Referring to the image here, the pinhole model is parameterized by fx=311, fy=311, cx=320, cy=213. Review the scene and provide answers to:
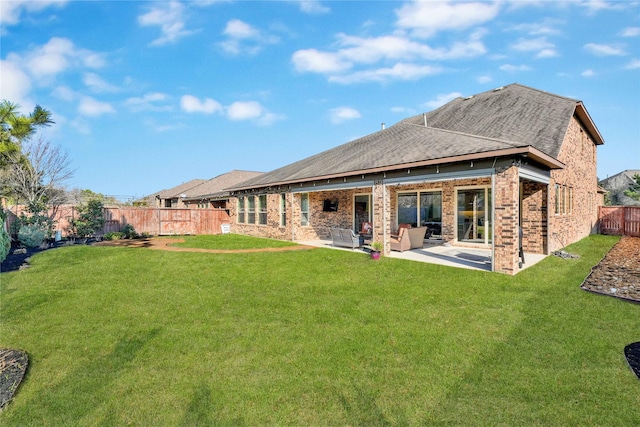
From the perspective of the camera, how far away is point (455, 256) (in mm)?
10008

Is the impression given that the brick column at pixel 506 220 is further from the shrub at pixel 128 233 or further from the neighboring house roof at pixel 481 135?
the shrub at pixel 128 233

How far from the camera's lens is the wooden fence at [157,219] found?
17.5 meters

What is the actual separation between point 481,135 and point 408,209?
413 centimetres

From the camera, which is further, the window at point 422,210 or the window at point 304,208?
the window at point 304,208

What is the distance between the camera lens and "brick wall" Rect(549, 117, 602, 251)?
10984 mm

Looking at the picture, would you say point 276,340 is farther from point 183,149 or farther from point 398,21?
point 183,149

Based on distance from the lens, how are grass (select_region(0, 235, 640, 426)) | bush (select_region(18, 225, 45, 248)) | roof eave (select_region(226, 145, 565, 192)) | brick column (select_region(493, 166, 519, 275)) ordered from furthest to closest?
bush (select_region(18, 225, 45, 248))
brick column (select_region(493, 166, 519, 275))
roof eave (select_region(226, 145, 565, 192))
grass (select_region(0, 235, 640, 426))

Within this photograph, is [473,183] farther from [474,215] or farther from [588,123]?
[588,123]

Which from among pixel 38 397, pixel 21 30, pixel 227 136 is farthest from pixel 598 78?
pixel 227 136

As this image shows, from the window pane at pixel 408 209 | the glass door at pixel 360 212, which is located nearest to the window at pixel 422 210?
the window pane at pixel 408 209

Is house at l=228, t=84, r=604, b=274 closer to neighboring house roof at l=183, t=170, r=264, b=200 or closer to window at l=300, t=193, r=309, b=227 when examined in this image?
window at l=300, t=193, r=309, b=227

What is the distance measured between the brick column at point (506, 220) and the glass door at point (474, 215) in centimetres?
397

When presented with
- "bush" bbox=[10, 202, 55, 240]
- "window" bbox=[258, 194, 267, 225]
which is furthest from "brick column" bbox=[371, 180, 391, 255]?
"bush" bbox=[10, 202, 55, 240]

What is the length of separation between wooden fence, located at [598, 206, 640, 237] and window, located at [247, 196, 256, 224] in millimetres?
21121
